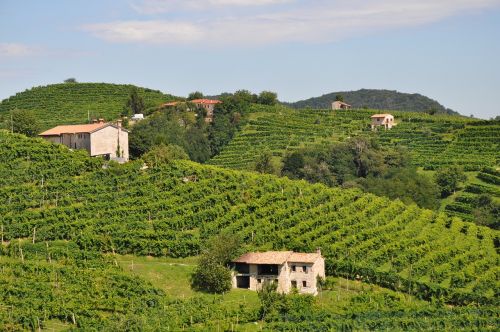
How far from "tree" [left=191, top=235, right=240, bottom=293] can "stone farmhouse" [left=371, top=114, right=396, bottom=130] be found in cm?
5529

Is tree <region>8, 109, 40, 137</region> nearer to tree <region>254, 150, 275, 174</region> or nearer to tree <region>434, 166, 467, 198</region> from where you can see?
tree <region>254, 150, 275, 174</region>

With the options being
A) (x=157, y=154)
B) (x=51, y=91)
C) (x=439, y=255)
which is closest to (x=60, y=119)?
(x=51, y=91)

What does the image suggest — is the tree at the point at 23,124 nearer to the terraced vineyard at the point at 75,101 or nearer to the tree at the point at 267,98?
the terraced vineyard at the point at 75,101

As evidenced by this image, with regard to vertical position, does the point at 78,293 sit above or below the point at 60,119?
below

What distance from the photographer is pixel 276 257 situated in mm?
44844

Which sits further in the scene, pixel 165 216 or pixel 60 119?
pixel 60 119

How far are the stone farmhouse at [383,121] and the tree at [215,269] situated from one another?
181 feet

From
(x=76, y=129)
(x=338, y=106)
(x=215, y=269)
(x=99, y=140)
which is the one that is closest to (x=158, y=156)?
(x=99, y=140)

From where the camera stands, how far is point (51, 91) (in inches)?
4240

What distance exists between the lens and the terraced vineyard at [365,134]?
8262 cm

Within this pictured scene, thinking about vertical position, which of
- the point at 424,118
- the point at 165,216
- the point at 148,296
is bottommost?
the point at 148,296

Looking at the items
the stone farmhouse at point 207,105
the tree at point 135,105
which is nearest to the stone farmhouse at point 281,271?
the stone farmhouse at point 207,105

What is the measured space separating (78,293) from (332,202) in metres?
19.6

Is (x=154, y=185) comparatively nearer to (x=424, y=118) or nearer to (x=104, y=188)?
(x=104, y=188)
